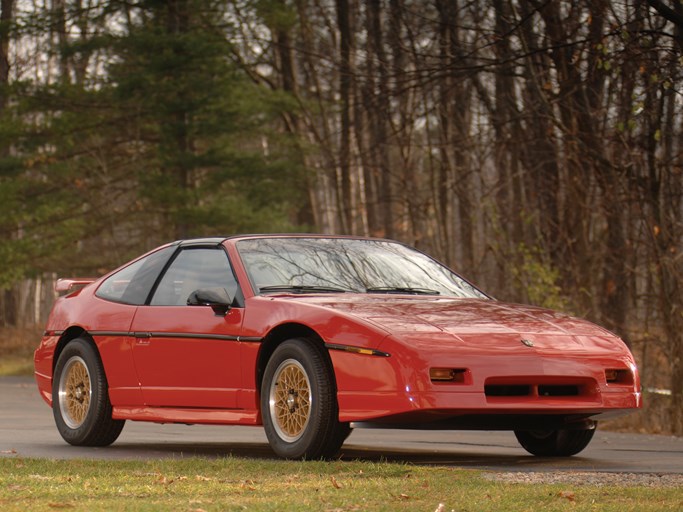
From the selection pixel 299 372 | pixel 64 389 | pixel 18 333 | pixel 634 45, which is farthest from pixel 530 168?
pixel 18 333

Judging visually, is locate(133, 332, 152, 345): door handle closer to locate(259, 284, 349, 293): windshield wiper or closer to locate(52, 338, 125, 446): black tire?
locate(52, 338, 125, 446): black tire

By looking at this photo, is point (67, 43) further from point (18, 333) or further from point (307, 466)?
point (307, 466)

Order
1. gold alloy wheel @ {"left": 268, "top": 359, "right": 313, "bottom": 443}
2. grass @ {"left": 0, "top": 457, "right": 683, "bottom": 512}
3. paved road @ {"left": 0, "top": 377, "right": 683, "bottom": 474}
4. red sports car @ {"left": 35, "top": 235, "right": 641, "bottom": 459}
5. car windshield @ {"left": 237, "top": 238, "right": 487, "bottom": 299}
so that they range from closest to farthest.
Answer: grass @ {"left": 0, "top": 457, "right": 683, "bottom": 512} → red sports car @ {"left": 35, "top": 235, "right": 641, "bottom": 459} → gold alloy wheel @ {"left": 268, "top": 359, "right": 313, "bottom": 443} → paved road @ {"left": 0, "top": 377, "right": 683, "bottom": 474} → car windshield @ {"left": 237, "top": 238, "right": 487, "bottom": 299}

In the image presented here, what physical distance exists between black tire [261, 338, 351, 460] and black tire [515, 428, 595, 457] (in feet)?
6.10

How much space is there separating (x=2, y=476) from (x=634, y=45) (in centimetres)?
743

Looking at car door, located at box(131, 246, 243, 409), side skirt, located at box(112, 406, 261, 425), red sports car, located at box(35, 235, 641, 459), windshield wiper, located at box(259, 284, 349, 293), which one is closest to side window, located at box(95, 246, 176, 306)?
red sports car, located at box(35, 235, 641, 459)

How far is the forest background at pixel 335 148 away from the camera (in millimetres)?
16828

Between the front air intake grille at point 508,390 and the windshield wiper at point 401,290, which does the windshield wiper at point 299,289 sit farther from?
the front air intake grille at point 508,390

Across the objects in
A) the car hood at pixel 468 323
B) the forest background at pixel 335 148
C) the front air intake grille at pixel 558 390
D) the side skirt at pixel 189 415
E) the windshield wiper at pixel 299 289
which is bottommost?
the side skirt at pixel 189 415

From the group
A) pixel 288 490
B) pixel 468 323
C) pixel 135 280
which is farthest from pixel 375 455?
pixel 288 490

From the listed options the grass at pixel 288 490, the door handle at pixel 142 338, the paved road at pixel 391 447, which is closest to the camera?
the grass at pixel 288 490

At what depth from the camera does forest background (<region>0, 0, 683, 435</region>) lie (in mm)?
16828

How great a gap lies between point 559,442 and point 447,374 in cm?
190

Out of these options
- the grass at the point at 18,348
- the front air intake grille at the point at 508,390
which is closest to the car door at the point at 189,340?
the front air intake grille at the point at 508,390
